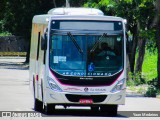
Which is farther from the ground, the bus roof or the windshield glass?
the bus roof

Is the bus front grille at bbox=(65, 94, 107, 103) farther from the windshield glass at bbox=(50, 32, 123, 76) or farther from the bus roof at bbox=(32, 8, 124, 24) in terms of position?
the bus roof at bbox=(32, 8, 124, 24)

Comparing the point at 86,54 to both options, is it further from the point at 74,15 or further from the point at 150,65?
the point at 150,65

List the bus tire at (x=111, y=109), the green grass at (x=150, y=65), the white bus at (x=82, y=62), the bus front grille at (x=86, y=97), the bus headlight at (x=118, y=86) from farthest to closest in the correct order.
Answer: the green grass at (x=150, y=65)
the bus tire at (x=111, y=109)
the bus headlight at (x=118, y=86)
the white bus at (x=82, y=62)
the bus front grille at (x=86, y=97)

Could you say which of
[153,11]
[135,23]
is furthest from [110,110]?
[135,23]

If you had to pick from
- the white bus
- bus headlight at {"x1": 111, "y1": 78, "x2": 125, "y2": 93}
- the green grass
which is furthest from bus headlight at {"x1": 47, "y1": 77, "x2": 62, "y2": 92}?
the green grass

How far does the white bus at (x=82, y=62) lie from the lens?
19.4 metres

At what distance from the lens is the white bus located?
19422 millimetres

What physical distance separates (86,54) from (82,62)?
0.79 feet

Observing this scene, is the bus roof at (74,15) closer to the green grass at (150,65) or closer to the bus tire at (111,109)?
the bus tire at (111,109)

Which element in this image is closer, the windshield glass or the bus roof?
the windshield glass

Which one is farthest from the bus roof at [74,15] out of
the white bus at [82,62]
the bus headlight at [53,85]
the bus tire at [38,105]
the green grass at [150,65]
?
the green grass at [150,65]

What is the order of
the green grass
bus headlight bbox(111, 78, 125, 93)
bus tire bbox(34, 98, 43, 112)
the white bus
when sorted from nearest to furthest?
the white bus < bus headlight bbox(111, 78, 125, 93) < bus tire bbox(34, 98, 43, 112) < the green grass

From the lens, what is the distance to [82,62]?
1989 centimetres

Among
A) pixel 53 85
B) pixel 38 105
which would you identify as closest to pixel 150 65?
pixel 38 105
